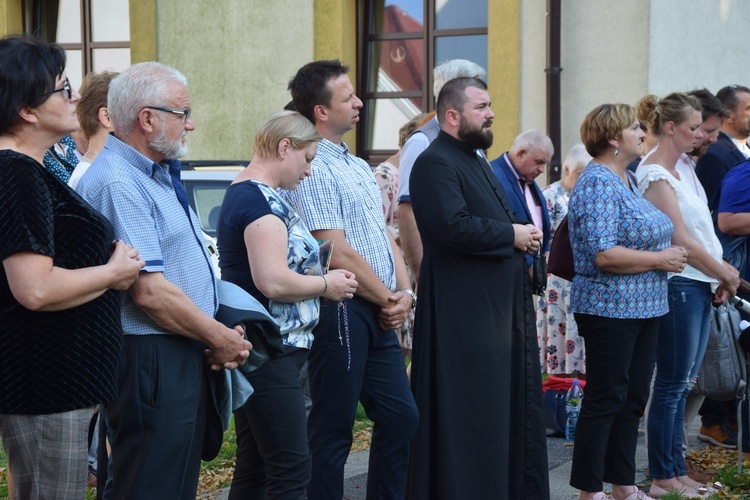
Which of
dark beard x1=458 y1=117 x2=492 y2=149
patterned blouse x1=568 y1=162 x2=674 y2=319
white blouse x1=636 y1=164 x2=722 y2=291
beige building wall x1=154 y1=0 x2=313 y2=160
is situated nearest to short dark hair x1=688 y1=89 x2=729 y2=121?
white blouse x1=636 y1=164 x2=722 y2=291

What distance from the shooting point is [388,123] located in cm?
1280

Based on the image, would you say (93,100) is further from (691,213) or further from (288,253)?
(691,213)

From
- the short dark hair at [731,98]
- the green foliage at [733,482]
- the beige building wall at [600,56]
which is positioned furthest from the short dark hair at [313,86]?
the beige building wall at [600,56]

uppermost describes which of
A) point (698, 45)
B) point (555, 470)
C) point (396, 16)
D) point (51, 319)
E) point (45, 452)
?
point (396, 16)

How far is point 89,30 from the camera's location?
1419 centimetres

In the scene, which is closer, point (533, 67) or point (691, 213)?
point (691, 213)

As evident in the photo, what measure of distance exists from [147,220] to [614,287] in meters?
2.64

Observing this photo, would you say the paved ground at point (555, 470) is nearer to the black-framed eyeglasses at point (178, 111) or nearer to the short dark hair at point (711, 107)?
the short dark hair at point (711, 107)

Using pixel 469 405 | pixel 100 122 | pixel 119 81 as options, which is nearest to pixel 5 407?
pixel 119 81

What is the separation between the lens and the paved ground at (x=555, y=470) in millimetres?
5832

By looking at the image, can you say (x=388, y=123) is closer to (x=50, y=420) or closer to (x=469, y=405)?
(x=469, y=405)

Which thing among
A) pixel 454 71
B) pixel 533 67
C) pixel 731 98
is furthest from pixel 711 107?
pixel 533 67

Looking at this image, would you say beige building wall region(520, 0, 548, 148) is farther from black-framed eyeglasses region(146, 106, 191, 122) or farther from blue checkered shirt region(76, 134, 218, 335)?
blue checkered shirt region(76, 134, 218, 335)

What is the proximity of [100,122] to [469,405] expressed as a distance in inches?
81.7
